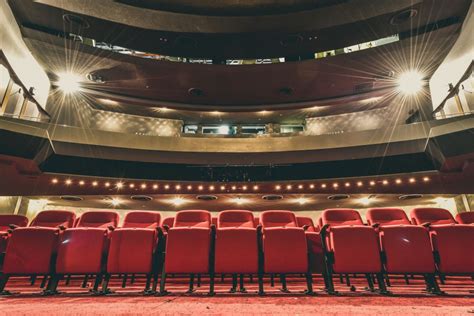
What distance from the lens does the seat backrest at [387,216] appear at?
142 inches

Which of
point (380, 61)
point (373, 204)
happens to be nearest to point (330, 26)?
point (380, 61)

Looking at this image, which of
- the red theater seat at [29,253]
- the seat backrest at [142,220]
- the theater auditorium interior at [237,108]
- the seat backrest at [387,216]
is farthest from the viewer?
the theater auditorium interior at [237,108]

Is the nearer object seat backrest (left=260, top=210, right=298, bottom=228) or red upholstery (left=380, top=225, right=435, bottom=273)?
red upholstery (left=380, top=225, right=435, bottom=273)

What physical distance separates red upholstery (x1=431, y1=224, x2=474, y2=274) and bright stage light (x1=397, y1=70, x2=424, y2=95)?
635 centimetres

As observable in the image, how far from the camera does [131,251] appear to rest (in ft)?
8.86

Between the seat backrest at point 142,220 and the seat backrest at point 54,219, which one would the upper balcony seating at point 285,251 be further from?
the seat backrest at point 54,219

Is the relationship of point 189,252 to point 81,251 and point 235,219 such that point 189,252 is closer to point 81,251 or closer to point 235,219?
point 81,251

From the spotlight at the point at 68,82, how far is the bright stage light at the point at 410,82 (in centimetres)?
916

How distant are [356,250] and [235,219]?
5.16 feet

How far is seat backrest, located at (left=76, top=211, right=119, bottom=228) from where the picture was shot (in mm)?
3778

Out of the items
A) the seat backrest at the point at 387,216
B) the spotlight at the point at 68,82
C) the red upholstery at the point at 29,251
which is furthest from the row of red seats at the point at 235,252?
the spotlight at the point at 68,82

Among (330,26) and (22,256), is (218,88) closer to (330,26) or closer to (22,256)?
(330,26)

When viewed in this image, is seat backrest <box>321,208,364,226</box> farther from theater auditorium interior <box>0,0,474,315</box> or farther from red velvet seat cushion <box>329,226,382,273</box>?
red velvet seat cushion <box>329,226,382,273</box>

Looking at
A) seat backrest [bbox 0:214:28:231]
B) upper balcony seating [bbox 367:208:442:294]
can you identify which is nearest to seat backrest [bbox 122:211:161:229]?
seat backrest [bbox 0:214:28:231]
